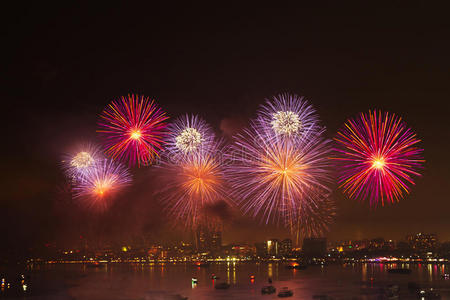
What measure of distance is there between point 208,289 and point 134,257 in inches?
4919

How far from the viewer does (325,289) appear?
60.6 meters

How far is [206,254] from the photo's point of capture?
591 ft

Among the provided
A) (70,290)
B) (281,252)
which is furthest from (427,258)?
(70,290)

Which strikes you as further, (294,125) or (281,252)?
(281,252)

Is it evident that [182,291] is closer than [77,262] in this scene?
Yes

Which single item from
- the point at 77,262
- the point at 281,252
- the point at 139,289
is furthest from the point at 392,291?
the point at 77,262

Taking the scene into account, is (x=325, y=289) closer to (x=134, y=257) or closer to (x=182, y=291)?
(x=182, y=291)

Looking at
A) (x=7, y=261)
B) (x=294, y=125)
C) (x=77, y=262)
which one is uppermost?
(x=294, y=125)

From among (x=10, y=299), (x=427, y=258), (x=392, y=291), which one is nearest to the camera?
(x=10, y=299)

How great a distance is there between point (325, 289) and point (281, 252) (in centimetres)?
11175

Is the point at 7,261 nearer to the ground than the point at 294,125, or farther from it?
nearer to the ground

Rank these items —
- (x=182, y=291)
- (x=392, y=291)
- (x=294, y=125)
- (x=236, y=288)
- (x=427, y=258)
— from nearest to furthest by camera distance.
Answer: (x=294, y=125) → (x=392, y=291) → (x=182, y=291) → (x=236, y=288) → (x=427, y=258)

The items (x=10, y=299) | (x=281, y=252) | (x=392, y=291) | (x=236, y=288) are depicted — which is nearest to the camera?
(x=10, y=299)

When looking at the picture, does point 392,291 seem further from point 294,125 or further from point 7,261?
point 7,261
